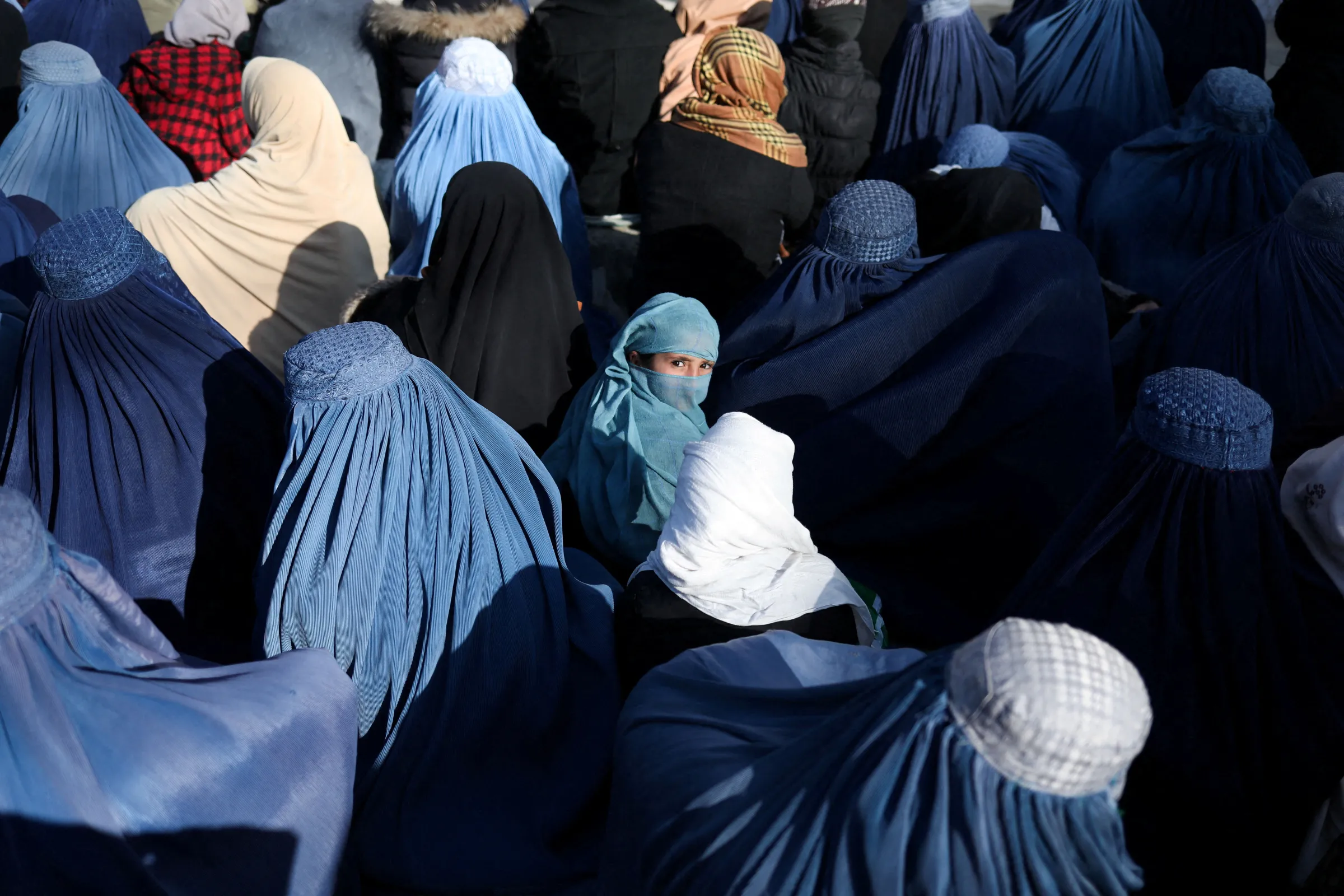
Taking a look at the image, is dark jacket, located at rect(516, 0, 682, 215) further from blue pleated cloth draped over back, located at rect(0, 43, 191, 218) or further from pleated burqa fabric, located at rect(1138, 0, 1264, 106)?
pleated burqa fabric, located at rect(1138, 0, 1264, 106)

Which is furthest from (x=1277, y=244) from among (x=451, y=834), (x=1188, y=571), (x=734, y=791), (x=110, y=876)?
(x=110, y=876)

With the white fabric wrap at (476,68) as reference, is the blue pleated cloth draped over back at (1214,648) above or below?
below

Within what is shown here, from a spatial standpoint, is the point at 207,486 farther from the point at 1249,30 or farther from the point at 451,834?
the point at 1249,30

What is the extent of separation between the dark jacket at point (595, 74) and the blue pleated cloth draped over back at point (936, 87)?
40.4 inches

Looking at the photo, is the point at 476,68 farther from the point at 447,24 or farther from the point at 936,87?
the point at 936,87

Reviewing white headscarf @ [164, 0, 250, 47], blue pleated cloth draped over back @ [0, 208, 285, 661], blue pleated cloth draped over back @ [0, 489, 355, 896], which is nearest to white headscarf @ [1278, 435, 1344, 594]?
blue pleated cloth draped over back @ [0, 489, 355, 896]

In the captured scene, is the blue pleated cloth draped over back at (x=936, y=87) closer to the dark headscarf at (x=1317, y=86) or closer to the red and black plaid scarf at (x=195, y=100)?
the dark headscarf at (x=1317, y=86)

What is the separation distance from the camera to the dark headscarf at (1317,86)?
13.2 feet

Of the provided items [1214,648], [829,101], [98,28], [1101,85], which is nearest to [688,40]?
[829,101]

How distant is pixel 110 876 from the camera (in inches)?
54.0

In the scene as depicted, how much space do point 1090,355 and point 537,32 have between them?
A: 283cm

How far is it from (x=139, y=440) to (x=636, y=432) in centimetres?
109

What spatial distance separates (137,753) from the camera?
1416mm

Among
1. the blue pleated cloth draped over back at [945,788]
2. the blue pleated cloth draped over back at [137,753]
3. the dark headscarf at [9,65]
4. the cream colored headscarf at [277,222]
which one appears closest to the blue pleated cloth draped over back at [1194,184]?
the cream colored headscarf at [277,222]
